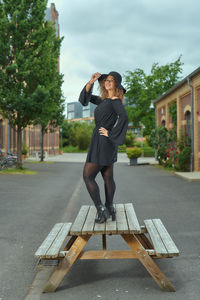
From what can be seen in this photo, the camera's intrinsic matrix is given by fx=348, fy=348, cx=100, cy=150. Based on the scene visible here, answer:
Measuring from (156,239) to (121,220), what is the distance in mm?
427

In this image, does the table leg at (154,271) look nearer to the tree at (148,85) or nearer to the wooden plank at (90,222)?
the wooden plank at (90,222)

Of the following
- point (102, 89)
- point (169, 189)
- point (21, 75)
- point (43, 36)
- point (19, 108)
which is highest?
point (43, 36)

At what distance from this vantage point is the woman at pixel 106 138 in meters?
3.84

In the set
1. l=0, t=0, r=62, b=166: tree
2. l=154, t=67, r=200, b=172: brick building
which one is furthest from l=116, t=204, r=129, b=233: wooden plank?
l=154, t=67, r=200, b=172: brick building

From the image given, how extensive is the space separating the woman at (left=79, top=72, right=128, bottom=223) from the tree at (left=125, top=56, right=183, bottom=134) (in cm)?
3421

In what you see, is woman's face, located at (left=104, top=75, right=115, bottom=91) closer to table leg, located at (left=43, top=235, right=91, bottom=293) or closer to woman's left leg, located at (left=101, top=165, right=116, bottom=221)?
woman's left leg, located at (left=101, top=165, right=116, bottom=221)

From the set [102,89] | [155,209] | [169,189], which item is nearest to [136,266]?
[102,89]

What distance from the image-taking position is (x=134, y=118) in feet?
128

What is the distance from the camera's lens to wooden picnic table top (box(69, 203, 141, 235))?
11.1 ft

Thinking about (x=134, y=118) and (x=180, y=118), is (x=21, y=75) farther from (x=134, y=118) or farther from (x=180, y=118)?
(x=134, y=118)

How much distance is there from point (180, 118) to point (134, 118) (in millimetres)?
17684

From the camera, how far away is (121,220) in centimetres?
382

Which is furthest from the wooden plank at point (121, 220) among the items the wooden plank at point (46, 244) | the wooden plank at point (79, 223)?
the wooden plank at point (46, 244)

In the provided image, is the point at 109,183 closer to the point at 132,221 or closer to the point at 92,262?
the point at 132,221
